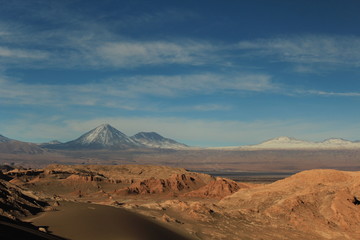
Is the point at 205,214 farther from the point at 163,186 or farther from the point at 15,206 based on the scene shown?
the point at 163,186

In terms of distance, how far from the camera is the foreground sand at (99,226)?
15.5 meters

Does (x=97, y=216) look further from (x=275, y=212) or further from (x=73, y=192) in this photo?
(x=73, y=192)

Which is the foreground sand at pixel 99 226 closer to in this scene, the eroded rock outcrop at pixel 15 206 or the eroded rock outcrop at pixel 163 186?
the eroded rock outcrop at pixel 15 206

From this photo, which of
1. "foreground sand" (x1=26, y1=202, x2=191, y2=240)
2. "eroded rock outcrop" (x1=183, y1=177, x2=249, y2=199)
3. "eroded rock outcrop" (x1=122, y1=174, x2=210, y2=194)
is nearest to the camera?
"foreground sand" (x1=26, y1=202, x2=191, y2=240)

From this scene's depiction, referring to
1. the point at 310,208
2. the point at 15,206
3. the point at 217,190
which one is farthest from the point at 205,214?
the point at 217,190

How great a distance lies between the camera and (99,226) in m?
16.8

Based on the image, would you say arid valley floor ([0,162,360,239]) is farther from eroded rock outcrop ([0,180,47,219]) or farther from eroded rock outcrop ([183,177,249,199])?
eroded rock outcrop ([183,177,249,199])

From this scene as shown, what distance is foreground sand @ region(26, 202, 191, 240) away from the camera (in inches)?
612

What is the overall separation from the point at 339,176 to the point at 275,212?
62.4ft

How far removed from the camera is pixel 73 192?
191 ft

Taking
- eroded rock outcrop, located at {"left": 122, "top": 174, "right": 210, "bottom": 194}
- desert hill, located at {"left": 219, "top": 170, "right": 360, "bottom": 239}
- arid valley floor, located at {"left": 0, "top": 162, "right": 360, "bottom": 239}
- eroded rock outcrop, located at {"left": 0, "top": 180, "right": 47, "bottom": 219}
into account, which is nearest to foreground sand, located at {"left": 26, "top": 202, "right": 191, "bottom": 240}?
arid valley floor, located at {"left": 0, "top": 162, "right": 360, "bottom": 239}

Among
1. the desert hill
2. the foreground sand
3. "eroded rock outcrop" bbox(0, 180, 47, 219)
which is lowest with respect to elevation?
the desert hill

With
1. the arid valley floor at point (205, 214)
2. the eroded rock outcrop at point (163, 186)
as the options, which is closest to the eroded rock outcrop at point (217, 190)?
the arid valley floor at point (205, 214)

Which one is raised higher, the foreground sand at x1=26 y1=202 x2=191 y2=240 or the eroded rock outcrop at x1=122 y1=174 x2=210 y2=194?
the foreground sand at x1=26 y1=202 x2=191 y2=240
